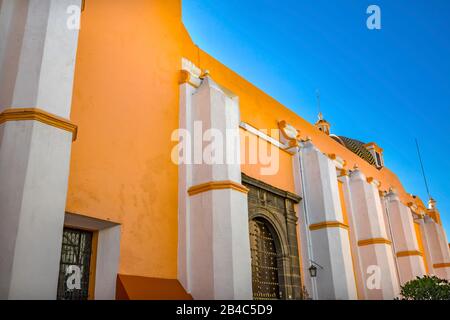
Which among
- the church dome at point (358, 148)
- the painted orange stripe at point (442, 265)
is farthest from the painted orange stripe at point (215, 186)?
the painted orange stripe at point (442, 265)

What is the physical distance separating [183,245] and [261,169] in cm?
352

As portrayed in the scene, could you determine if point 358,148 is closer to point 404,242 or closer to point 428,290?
point 404,242

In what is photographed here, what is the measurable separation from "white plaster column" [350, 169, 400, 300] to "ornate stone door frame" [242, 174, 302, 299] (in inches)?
139

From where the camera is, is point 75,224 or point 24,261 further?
point 75,224

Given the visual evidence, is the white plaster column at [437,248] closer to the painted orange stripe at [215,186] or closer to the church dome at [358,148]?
the church dome at [358,148]

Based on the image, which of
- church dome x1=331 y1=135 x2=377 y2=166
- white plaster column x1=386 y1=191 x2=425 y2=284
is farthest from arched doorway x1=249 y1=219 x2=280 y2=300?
church dome x1=331 y1=135 x2=377 y2=166

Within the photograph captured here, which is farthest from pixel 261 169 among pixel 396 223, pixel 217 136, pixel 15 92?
pixel 396 223

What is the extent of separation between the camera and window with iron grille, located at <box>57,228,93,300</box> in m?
5.52

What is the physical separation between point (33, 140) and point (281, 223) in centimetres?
661

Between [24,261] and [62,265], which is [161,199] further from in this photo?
[24,261]

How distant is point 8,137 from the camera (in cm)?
446

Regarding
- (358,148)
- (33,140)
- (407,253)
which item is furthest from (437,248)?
(33,140)

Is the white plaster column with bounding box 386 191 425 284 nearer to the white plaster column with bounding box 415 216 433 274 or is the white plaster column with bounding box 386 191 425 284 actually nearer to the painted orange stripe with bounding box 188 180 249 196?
the white plaster column with bounding box 415 216 433 274

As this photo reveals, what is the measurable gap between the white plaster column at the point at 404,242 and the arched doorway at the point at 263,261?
7.69 metres
